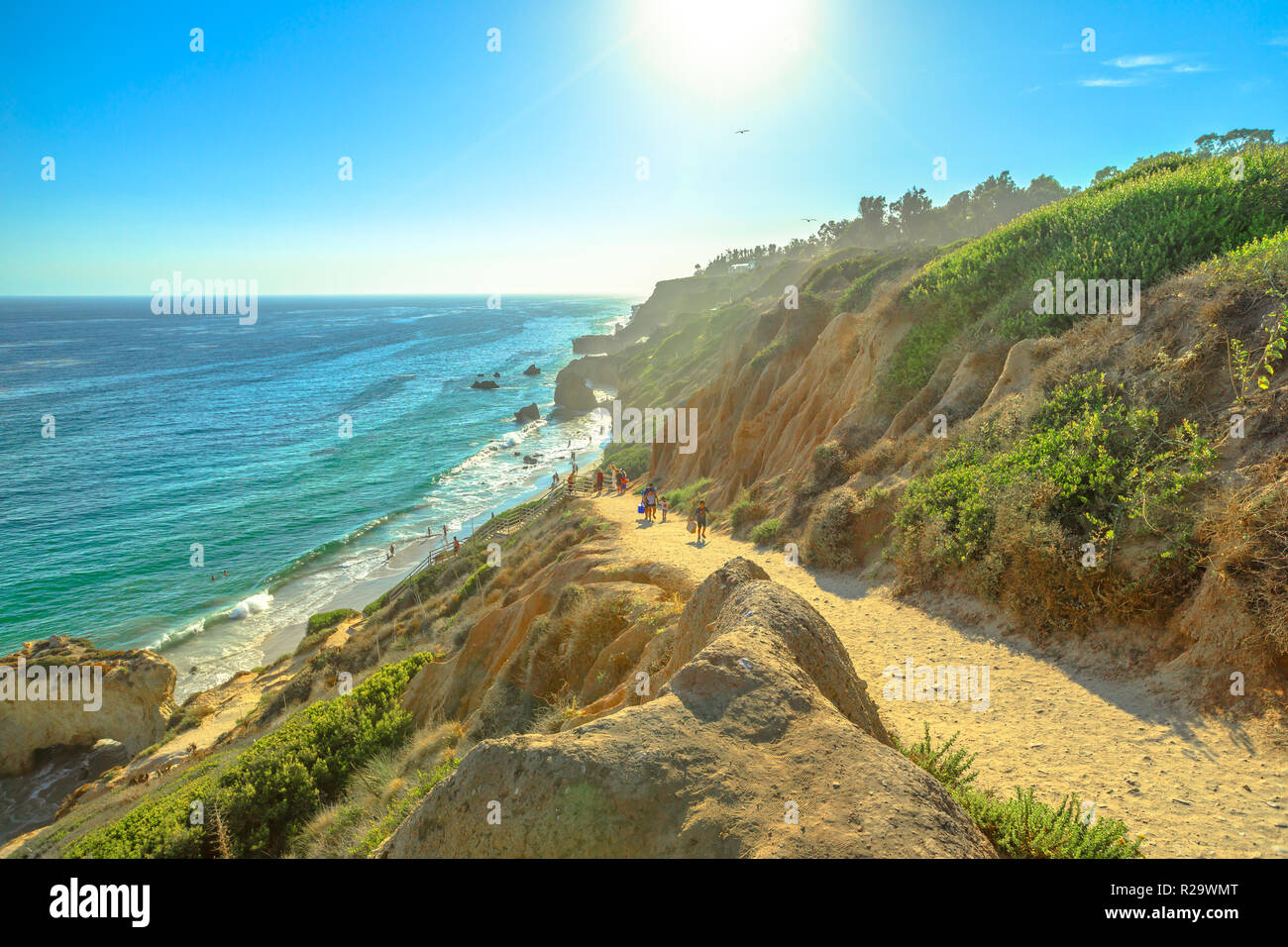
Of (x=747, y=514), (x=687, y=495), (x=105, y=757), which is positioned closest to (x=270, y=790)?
(x=747, y=514)

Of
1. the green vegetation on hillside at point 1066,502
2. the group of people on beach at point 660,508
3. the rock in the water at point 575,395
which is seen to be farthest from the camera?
→ the rock in the water at point 575,395

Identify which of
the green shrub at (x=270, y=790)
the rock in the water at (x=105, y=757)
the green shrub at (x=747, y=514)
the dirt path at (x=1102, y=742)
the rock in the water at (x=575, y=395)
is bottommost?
the rock in the water at (x=105, y=757)

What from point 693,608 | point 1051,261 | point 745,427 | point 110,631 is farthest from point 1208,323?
point 110,631

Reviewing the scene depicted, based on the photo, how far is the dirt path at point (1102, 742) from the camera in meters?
5.60

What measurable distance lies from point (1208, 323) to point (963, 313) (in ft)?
27.9

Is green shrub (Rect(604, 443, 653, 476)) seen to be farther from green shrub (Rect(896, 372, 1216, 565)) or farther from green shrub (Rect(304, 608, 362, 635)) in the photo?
green shrub (Rect(896, 372, 1216, 565))

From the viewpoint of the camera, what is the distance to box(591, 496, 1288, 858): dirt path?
18.4 ft

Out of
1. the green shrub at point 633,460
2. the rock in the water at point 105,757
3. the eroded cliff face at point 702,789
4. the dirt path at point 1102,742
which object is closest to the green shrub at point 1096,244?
the dirt path at point 1102,742

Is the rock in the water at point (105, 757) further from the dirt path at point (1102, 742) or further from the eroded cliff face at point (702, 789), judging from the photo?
the dirt path at point (1102, 742)

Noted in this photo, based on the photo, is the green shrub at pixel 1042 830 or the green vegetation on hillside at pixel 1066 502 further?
the green vegetation on hillside at pixel 1066 502

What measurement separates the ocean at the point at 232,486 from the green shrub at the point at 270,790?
19.0 metres

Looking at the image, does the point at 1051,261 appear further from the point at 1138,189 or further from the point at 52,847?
the point at 52,847

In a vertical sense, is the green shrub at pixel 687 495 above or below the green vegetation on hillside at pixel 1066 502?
below

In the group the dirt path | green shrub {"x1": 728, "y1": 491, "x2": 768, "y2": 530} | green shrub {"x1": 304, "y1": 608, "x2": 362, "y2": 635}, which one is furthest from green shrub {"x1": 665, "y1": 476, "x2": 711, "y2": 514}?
green shrub {"x1": 304, "y1": 608, "x2": 362, "y2": 635}
